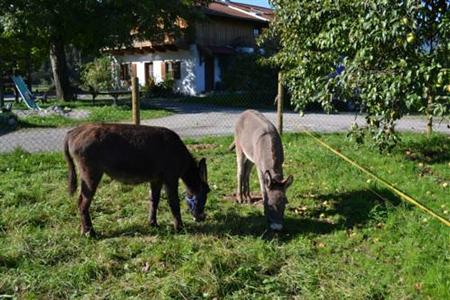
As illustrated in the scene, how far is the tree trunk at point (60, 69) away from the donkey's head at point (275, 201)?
21098mm

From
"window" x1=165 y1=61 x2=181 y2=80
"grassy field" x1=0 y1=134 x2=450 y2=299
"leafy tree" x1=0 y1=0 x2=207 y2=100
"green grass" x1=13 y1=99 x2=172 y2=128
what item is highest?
"leafy tree" x1=0 y1=0 x2=207 y2=100

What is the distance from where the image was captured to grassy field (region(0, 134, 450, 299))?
4199 millimetres

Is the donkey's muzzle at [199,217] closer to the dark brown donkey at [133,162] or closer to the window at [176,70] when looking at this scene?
the dark brown donkey at [133,162]

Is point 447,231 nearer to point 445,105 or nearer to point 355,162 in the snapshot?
point 445,105

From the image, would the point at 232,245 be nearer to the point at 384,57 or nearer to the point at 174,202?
the point at 174,202

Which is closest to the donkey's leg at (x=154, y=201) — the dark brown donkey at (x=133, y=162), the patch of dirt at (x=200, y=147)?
the dark brown donkey at (x=133, y=162)

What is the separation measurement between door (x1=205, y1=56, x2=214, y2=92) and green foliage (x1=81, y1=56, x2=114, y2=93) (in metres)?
7.50

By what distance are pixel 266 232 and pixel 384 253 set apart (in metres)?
1.35

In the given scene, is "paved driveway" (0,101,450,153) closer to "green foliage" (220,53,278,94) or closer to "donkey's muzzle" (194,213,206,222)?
"green foliage" (220,53,278,94)

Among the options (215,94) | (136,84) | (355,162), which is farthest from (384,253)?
(215,94)

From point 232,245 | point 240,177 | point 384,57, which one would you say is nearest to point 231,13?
point 240,177

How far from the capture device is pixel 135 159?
5395 mm

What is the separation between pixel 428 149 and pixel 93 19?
645 inches

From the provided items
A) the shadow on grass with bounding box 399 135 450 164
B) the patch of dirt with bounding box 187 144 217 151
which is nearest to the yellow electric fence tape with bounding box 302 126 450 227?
the shadow on grass with bounding box 399 135 450 164
